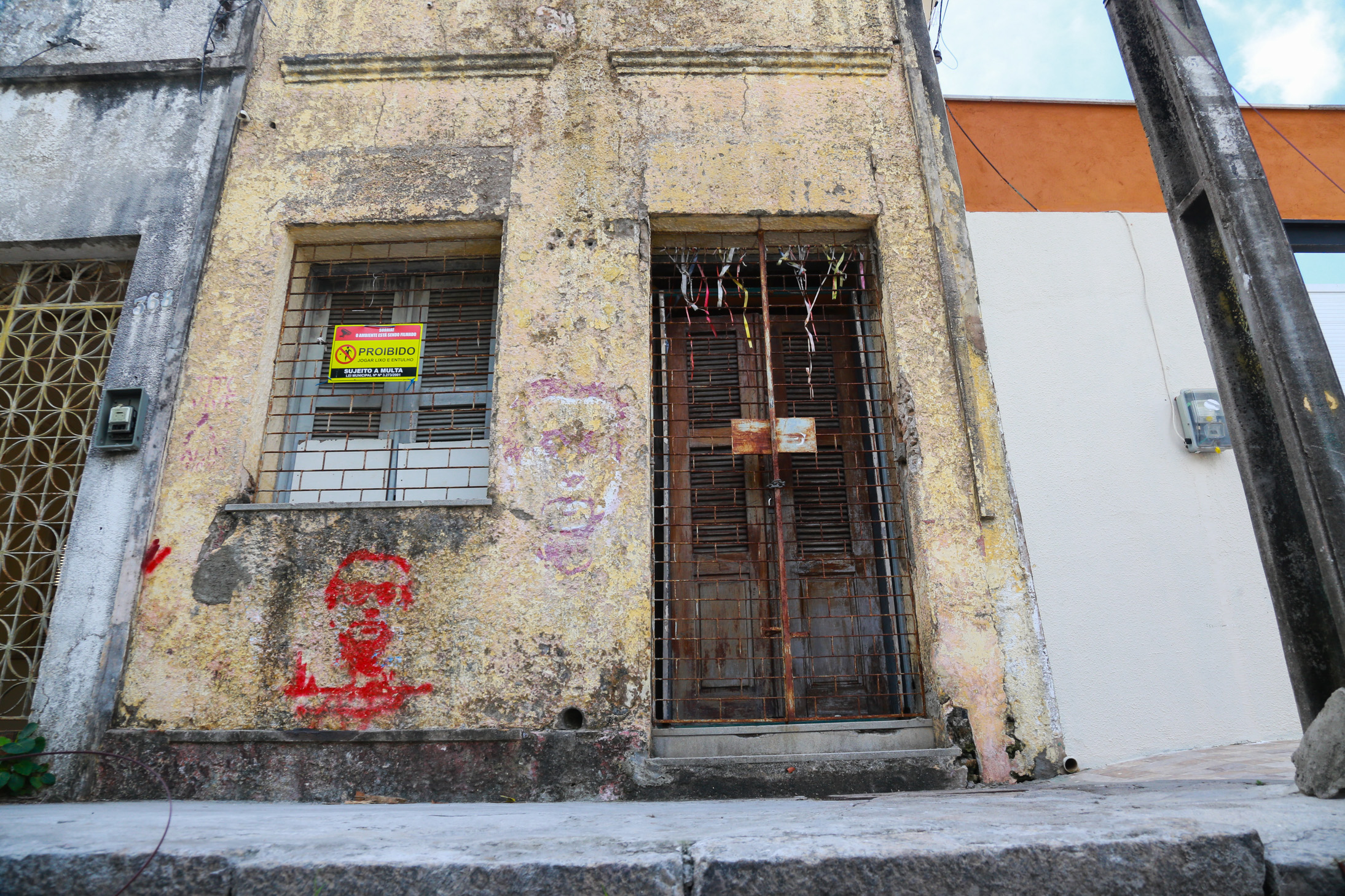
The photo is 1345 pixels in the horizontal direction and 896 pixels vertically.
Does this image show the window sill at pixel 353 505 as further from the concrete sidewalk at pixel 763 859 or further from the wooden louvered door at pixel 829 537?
the concrete sidewalk at pixel 763 859

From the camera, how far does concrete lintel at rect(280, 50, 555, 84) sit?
4645 millimetres

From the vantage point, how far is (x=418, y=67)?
466cm

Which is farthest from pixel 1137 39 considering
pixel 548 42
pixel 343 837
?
pixel 343 837

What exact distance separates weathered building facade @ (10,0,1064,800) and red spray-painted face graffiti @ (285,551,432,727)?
0.05 ft

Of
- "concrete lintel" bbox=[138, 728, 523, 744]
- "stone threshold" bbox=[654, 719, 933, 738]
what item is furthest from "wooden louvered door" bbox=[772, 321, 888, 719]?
"concrete lintel" bbox=[138, 728, 523, 744]

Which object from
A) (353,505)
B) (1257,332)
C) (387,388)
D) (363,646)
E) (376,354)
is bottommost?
(363,646)

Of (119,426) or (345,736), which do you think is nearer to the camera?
(345,736)

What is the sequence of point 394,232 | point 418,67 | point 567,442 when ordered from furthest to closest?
point 418,67, point 394,232, point 567,442

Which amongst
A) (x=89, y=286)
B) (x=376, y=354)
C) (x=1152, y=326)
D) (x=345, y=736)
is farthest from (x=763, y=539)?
(x=89, y=286)

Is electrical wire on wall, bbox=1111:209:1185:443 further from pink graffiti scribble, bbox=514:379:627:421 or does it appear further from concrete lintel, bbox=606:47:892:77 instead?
pink graffiti scribble, bbox=514:379:627:421

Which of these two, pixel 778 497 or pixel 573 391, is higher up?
pixel 573 391

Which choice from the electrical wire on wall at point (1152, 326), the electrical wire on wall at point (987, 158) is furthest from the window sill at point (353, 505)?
the electrical wire on wall at point (987, 158)

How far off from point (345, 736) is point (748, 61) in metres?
4.30

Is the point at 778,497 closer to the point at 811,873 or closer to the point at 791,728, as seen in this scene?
the point at 791,728
